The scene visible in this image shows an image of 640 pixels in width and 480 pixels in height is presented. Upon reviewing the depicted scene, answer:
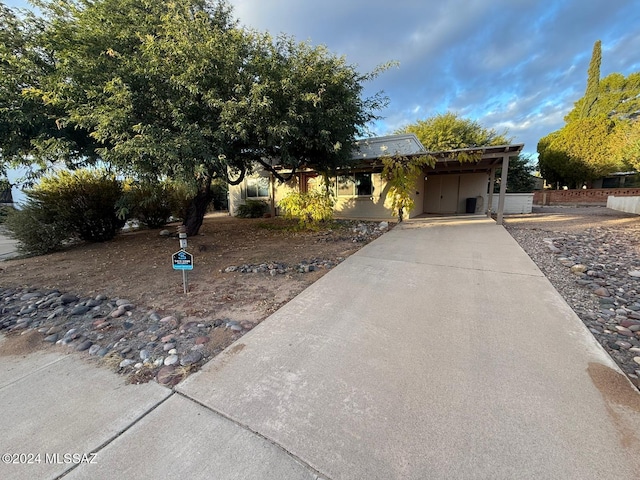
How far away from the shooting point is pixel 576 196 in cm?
2195

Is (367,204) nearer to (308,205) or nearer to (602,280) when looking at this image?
(308,205)

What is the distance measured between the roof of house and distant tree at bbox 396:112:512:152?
1015cm

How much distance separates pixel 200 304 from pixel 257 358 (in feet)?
5.12

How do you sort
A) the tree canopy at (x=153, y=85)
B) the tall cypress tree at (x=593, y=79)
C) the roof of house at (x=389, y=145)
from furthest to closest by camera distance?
the tall cypress tree at (x=593, y=79) < the roof of house at (x=389, y=145) < the tree canopy at (x=153, y=85)

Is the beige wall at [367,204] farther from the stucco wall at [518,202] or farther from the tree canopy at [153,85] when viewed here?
the tree canopy at [153,85]

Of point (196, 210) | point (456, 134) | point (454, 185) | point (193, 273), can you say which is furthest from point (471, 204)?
point (193, 273)

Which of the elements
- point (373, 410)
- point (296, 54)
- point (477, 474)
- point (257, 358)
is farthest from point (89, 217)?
point (477, 474)

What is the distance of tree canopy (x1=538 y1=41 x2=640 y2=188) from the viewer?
68.2 feet

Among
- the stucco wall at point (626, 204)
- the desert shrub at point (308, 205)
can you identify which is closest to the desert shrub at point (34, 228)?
the desert shrub at point (308, 205)

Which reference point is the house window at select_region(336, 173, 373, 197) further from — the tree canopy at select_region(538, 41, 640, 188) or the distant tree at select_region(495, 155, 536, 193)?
the tree canopy at select_region(538, 41, 640, 188)

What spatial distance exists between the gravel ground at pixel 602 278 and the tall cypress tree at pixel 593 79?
23954 mm

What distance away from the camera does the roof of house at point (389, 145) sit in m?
12.3

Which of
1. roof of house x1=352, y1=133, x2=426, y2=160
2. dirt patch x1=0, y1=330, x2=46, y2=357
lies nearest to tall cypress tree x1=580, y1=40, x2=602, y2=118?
roof of house x1=352, y1=133, x2=426, y2=160

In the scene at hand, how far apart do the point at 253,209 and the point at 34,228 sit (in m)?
8.47
